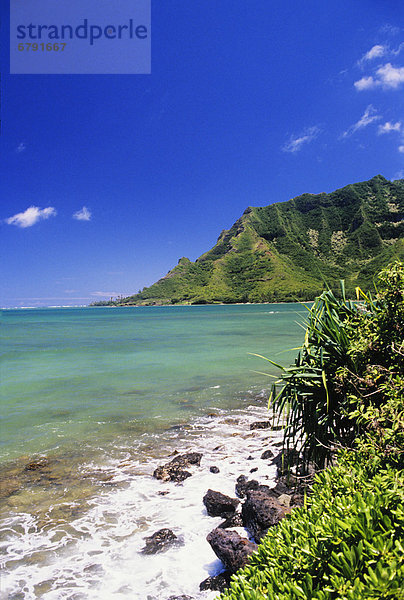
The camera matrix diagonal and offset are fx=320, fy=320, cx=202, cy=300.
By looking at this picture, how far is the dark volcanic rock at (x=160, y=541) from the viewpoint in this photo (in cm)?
577

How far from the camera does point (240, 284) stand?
7776 inches

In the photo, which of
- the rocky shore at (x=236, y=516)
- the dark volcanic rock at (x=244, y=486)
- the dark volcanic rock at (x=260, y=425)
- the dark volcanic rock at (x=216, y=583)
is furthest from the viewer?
the dark volcanic rock at (x=260, y=425)

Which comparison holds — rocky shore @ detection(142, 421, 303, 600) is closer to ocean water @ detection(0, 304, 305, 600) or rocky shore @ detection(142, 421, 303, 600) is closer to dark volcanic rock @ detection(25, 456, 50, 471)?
ocean water @ detection(0, 304, 305, 600)

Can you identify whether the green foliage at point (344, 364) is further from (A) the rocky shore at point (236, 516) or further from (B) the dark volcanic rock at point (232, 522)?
(B) the dark volcanic rock at point (232, 522)

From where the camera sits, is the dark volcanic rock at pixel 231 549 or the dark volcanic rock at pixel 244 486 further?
the dark volcanic rock at pixel 244 486

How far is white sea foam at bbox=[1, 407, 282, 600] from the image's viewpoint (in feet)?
16.5

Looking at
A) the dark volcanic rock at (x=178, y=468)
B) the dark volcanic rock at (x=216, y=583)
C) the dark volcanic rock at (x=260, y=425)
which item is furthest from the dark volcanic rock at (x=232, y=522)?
the dark volcanic rock at (x=260, y=425)

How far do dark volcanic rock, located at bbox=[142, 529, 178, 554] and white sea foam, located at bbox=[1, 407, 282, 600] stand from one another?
0.12m

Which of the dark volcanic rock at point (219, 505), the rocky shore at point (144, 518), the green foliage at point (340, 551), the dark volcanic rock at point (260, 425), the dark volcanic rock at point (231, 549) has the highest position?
the green foliage at point (340, 551)

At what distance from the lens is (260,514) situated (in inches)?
220

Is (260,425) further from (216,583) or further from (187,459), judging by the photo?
(216,583)

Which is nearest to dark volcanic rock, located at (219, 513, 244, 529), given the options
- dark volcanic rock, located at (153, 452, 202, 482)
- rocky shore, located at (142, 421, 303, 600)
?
rocky shore, located at (142, 421, 303, 600)

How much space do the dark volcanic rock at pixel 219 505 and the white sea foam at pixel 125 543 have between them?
160 millimetres

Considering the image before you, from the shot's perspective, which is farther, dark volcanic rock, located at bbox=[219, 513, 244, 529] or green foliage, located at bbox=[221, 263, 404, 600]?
dark volcanic rock, located at bbox=[219, 513, 244, 529]
